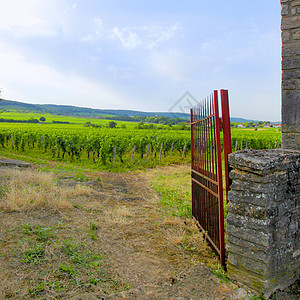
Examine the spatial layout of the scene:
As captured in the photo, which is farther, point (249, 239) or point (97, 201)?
point (97, 201)

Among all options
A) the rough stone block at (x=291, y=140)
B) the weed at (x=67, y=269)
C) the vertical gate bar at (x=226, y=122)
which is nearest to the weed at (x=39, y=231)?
the weed at (x=67, y=269)

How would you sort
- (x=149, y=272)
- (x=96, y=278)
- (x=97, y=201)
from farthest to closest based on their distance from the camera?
(x=97, y=201)
(x=149, y=272)
(x=96, y=278)

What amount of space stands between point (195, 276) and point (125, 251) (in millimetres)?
1278

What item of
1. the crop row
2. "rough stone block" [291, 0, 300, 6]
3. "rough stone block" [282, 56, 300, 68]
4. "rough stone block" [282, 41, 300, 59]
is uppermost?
"rough stone block" [291, 0, 300, 6]

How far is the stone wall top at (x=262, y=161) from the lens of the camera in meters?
2.90

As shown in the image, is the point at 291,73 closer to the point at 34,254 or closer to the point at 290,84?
the point at 290,84

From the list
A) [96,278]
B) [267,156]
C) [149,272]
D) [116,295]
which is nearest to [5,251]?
[96,278]

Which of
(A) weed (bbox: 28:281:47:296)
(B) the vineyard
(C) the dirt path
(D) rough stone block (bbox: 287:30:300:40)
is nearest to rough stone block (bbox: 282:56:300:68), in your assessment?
(D) rough stone block (bbox: 287:30:300:40)

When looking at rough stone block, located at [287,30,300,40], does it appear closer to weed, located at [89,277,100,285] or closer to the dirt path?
the dirt path

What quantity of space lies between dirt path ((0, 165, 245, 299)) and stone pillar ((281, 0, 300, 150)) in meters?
2.38

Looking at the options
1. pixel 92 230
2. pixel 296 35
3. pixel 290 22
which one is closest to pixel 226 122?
pixel 296 35

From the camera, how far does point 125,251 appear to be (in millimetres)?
4156

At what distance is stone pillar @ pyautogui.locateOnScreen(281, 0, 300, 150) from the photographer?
3.68 metres

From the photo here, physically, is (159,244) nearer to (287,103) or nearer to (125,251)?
(125,251)
